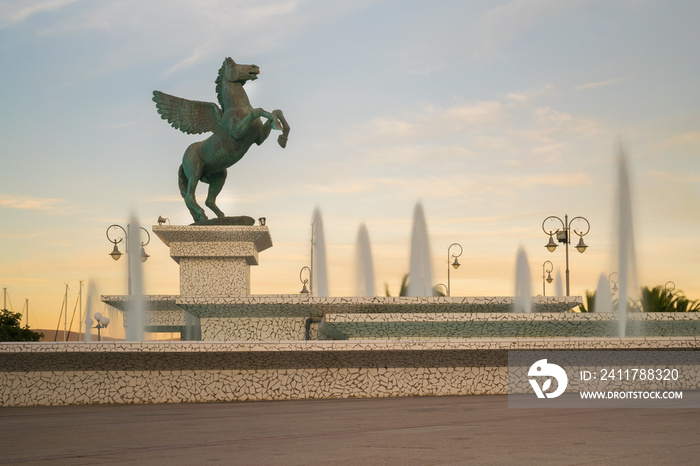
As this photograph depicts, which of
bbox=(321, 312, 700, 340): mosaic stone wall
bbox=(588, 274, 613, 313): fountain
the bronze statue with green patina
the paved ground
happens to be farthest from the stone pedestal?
bbox=(588, 274, 613, 313): fountain

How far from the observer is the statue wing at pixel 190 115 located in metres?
17.7

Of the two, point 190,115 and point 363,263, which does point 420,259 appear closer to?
point 363,263

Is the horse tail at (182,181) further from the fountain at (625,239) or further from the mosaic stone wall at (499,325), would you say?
the fountain at (625,239)

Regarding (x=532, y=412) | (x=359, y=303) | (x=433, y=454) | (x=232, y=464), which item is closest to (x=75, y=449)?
(x=232, y=464)

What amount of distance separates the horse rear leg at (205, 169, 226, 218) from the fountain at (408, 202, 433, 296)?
5.04 metres

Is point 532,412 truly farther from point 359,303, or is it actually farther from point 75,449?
point 359,303

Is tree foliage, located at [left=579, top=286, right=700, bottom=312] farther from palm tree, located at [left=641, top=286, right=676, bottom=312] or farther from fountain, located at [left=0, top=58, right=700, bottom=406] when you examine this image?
fountain, located at [left=0, top=58, right=700, bottom=406]

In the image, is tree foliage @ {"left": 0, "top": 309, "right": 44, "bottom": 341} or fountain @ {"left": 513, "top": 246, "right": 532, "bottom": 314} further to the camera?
tree foliage @ {"left": 0, "top": 309, "right": 44, "bottom": 341}

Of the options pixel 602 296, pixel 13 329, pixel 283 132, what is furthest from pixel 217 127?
pixel 13 329

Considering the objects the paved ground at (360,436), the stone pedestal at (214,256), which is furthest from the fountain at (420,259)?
the paved ground at (360,436)

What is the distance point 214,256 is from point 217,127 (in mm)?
2767

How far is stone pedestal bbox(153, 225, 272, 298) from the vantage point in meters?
17.2

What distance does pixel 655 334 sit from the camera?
15430 mm

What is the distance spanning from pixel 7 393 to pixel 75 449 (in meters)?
7.90
